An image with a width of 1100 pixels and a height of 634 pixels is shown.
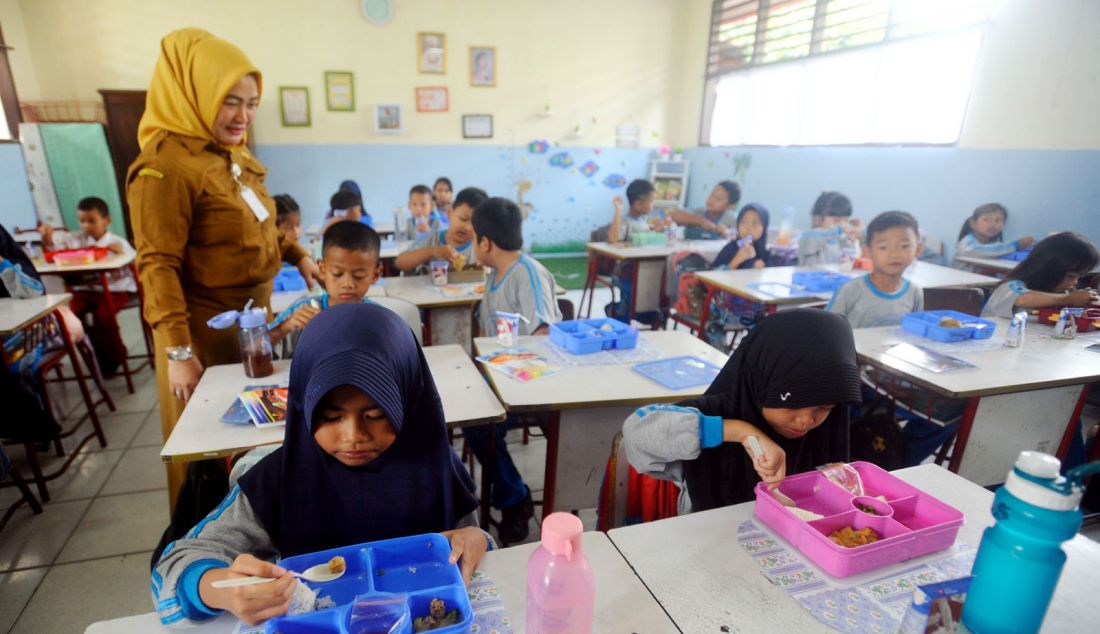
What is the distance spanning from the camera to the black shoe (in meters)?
2.43

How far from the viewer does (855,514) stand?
1196 millimetres

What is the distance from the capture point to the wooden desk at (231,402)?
1624 mm

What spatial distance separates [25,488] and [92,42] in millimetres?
6298

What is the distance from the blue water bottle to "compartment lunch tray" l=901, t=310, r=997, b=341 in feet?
7.44

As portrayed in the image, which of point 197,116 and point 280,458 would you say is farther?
point 197,116

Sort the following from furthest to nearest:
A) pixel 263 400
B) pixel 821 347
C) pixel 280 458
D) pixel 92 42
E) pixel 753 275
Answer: pixel 92 42, pixel 753 275, pixel 263 400, pixel 821 347, pixel 280 458

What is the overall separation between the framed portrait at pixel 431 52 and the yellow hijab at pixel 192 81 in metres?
6.07

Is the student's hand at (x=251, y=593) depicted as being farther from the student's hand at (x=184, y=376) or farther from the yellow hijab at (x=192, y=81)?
the yellow hijab at (x=192, y=81)

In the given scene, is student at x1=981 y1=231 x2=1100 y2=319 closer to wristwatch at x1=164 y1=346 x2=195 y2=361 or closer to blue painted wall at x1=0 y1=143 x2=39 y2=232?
wristwatch at x1=164 y1=346 x2=195 y2=361

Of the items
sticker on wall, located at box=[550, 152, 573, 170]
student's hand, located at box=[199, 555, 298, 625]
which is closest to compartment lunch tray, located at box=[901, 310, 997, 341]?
student's hand, located at box=[199, 555, 298, 625]

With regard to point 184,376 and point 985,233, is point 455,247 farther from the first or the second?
point 985,233

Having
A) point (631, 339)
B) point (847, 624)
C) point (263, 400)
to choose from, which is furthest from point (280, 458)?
point (631, 339)

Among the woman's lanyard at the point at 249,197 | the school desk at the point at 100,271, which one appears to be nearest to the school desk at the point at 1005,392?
the woman's lanyard at the point at 249,197

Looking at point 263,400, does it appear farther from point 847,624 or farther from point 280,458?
point 847,624
